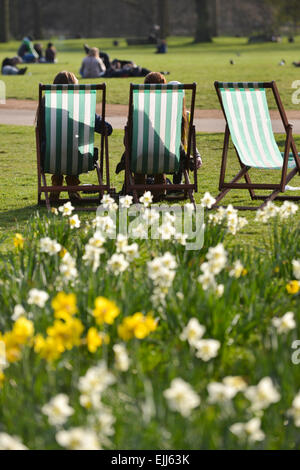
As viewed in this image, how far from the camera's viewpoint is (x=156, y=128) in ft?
24.7

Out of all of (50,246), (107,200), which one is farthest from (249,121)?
(50,246)

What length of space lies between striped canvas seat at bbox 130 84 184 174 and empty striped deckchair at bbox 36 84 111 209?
1.10 ft

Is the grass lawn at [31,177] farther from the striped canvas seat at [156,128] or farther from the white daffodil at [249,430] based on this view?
the white daffodil at [249,430]

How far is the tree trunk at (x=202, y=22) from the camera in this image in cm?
5428

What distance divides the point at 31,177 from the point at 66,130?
8.57 feet

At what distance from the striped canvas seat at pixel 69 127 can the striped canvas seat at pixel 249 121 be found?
114cm

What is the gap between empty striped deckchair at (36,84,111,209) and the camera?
297 inches

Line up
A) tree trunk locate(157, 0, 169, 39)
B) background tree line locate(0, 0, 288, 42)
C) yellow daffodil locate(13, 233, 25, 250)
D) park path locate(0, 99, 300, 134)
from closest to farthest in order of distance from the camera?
1. yellow daffodil locate(13, 233, 25, 250)
2. park path locate(0, 99, 300, 134)
3. tree trunk locate(157, 0, 169, 39)
4. background tree line locate(0, 0, 288, 42)

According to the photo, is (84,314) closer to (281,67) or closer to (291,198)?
(291,198)

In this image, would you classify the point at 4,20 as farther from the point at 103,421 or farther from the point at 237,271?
the point at 103,421

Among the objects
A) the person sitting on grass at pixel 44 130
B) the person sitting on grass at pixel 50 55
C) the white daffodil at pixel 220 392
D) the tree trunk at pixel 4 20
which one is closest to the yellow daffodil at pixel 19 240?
the white daffodil at pixel 220 392

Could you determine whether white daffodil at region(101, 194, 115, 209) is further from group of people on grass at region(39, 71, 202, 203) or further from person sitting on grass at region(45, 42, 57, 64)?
person sitting on grass at region(45, 42, 57, 64)

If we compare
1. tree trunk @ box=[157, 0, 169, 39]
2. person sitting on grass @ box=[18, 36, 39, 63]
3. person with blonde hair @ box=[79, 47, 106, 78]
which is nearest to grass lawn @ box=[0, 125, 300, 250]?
person with blonde hair @ box=[79, 47, 106, 78]

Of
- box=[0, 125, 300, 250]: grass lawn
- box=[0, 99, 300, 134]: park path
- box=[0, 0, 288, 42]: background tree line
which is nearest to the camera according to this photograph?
box=[0, 125, 300, 250]: grass lawn
